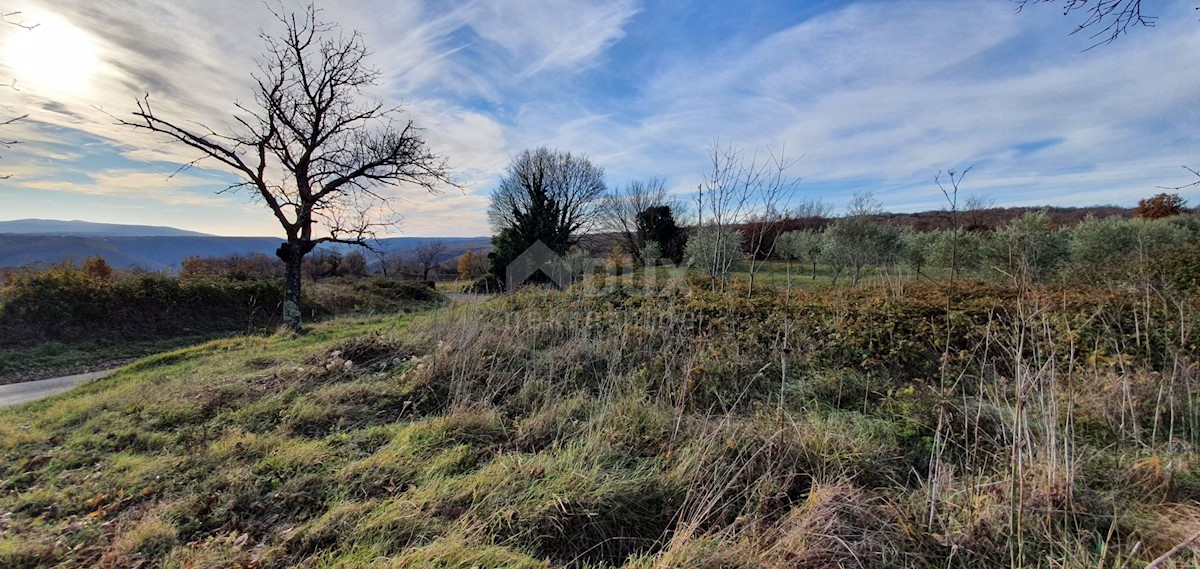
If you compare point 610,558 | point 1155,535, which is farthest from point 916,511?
point 610,558

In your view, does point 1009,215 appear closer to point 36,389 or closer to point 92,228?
point 36,389

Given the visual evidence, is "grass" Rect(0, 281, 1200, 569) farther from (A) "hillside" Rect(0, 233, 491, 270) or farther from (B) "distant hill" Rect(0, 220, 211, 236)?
(B) "distant hill" Rect(0, 220, 211, 236)

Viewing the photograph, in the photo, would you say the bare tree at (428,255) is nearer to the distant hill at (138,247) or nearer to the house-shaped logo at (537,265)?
the distant hill at (138,247)

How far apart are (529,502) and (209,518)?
5.84 ft

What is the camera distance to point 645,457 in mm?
2932

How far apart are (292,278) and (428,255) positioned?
34786mm

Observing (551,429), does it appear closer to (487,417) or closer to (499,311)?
(487,417)

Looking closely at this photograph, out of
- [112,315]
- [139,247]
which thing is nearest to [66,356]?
A: [112,315]

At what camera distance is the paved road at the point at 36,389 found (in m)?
6.01

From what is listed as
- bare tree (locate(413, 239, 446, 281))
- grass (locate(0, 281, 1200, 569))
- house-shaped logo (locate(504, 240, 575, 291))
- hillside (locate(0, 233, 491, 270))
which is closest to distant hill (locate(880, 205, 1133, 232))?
house-shaped logo (locate(504, 240, 575, 291))

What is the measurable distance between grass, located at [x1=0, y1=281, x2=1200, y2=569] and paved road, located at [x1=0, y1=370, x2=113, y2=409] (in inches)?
55.5

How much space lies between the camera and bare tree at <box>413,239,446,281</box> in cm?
4131

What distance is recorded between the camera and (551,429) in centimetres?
340

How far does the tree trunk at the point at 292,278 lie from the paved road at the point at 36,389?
3447 mm
